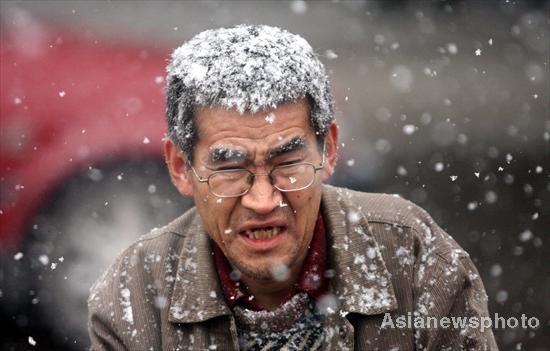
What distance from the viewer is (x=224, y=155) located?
9.02ft

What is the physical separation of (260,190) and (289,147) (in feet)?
0.60

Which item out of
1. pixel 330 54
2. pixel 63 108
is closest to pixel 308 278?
pixel 63 108

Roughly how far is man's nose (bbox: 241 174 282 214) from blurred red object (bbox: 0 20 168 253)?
1977 mm

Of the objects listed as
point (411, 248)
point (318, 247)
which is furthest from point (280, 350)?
point (411, 248)

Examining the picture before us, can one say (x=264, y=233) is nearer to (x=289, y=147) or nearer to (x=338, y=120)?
(x=289, y=147)

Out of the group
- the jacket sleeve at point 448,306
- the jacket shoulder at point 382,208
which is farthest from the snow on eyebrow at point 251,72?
the jacket sleeve at point 448,306

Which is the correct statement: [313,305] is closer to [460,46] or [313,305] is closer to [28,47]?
[28,47]

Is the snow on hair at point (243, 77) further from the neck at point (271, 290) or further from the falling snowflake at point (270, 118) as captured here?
the neck at point (271, 290)

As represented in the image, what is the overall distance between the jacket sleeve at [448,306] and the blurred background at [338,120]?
2.08 metres

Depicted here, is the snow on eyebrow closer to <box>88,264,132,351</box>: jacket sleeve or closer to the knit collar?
the knit collar

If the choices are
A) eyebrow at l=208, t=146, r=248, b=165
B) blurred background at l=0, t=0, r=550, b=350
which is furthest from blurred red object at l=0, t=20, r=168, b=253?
eyebrow at l=208, t=146, r=248, b=165

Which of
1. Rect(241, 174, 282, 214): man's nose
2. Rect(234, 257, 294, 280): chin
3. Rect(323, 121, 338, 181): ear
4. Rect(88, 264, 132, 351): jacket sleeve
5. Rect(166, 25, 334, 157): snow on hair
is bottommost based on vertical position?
Rect(88, 264, 132, 351): jacket sleeve

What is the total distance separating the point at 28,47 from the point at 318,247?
232 centimetres

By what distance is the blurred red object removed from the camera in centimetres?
439
